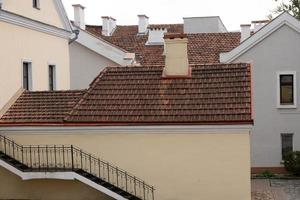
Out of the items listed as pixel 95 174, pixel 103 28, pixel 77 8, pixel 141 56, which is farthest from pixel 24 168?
pixel 103 28

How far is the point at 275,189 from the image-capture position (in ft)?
74.4

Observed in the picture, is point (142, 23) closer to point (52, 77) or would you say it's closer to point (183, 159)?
point (52, 77)

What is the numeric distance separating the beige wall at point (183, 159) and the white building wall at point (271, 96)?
10.8 m

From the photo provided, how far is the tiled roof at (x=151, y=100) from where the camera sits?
16.3 metres

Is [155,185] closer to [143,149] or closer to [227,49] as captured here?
[143,149]

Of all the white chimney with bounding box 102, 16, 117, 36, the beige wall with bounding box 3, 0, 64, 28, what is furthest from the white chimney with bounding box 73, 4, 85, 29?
the beige wall with bounding box 3, 0, 64, 28

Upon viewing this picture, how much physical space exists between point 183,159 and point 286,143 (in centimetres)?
1189

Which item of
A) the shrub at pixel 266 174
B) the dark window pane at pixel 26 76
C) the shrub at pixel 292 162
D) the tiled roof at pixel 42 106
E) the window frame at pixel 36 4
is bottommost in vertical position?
the shrub at pixel 266 174

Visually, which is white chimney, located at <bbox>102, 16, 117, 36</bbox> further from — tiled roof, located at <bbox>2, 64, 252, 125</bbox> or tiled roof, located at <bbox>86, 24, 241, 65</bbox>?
tiled roof, located at <bbox>2, 64, 252, 125</bbox>

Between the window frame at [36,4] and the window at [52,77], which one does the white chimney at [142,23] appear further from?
the window frame at [36,4]

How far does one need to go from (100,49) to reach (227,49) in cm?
724

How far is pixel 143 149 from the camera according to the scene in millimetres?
16516

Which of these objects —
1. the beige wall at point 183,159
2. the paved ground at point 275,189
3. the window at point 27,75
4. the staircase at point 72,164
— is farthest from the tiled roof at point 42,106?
the paved ground at point 275,189

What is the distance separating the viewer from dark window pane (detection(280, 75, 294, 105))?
2653 cm
